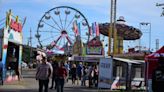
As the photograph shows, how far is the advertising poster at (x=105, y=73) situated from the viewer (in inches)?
1207

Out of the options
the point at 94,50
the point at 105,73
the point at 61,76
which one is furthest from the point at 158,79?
the point at 94,50

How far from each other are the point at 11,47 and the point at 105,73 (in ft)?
31.3

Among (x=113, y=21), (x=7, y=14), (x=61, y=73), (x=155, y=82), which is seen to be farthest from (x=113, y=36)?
(x=155, y=82)

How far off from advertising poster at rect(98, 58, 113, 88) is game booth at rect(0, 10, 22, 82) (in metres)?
6.32

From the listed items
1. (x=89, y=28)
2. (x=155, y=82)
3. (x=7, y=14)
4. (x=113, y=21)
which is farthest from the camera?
(x=89, y=28)

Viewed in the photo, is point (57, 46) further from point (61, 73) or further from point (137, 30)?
point (61, 73)

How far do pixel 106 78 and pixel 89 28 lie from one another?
37.4 metres

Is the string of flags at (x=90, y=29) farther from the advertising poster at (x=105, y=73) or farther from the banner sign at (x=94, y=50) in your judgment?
the advertising poster at (x=105, y=73)

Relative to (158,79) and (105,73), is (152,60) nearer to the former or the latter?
(158,79)

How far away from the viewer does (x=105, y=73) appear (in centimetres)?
3097

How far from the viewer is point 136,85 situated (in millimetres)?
32312

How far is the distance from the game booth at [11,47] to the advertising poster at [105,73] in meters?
6.32

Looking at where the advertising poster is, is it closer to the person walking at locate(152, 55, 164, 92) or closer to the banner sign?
the person walking at locate(152, 55, 164, 92)

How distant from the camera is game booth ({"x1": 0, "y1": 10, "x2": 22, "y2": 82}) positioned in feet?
108
